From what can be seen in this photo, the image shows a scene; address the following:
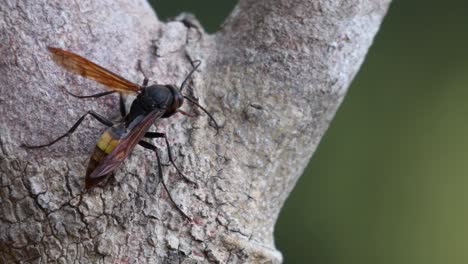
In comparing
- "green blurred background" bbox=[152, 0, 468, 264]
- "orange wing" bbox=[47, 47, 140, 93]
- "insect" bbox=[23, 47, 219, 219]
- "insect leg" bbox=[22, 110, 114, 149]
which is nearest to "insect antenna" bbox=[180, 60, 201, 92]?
"insect" bbox=[23, 47, 219, 219]

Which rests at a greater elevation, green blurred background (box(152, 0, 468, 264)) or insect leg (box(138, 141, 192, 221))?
insect leg (box(138, 141, 192, 221))

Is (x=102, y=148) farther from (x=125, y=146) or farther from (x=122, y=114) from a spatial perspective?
(x=122, y=114)

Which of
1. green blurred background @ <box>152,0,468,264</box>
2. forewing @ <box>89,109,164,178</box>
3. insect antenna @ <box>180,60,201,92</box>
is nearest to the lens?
forewing @ <box>89,109,164,178</box>

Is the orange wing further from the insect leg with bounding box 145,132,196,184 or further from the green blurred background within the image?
the green blurred background

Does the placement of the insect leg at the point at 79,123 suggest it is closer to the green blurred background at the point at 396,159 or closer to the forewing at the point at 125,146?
the forewing at the point at 125,146

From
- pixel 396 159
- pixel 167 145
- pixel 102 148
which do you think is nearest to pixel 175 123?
pixel 167 145

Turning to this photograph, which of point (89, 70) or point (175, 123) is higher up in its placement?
point (89, 70)
